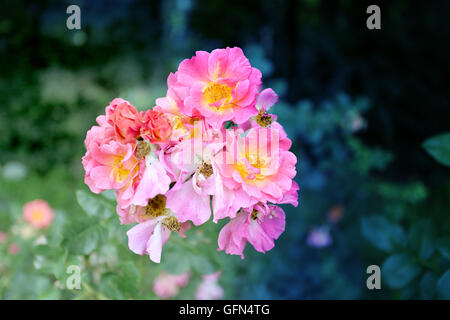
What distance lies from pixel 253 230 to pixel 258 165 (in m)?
0.10

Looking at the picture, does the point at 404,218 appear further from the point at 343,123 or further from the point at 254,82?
the point at 254,82

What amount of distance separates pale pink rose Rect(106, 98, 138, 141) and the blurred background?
0.73m

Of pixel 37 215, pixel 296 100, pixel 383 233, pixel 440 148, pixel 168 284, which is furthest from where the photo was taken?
pixel 296 100

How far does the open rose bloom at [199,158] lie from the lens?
53 centimetres

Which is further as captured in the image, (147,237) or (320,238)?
(320,238)

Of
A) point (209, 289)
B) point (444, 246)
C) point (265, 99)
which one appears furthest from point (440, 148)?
point (209, 289)

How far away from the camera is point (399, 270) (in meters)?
0.85

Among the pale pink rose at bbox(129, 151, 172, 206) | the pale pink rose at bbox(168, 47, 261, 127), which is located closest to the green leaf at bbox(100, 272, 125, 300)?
the pale pink rose at bbox(129, 151, 172, 206)

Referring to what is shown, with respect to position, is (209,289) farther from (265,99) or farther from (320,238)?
(320,238)

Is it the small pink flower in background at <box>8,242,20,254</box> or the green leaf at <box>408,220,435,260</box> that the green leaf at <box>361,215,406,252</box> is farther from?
the small pink flower in background at <box>8,242,20,254</box>

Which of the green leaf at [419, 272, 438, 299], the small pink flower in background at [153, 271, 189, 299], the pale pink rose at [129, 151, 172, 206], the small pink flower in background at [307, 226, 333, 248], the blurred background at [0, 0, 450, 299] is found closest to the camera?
the pale pink rose at [129, 151, 172, 206]

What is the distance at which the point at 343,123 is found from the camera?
6.51 ft

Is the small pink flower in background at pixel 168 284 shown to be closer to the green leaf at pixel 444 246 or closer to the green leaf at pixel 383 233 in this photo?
the green leaf at pixel 383 233

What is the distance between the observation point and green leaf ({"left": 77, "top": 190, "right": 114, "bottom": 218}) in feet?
2.35
